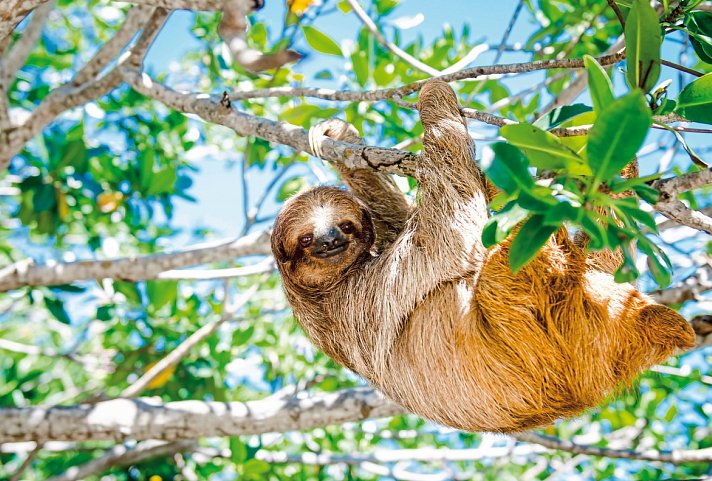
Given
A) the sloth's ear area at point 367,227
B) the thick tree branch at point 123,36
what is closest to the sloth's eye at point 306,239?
the sloth's ear area at point 367,227

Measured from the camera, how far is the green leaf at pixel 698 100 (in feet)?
9.93

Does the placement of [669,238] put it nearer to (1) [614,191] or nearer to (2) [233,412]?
(2) [233,412]

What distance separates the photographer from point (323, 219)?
5.27 metres

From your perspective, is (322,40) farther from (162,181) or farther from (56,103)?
(56,103)

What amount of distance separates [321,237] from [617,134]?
9.91 ft

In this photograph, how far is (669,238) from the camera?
24.2 ft

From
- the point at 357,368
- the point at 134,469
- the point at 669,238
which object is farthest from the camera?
the point at 134,469

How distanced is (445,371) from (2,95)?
491 centimetres

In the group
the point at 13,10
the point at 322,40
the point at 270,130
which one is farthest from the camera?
the point at 322,40

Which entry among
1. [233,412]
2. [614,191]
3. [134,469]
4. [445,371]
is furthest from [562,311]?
[134,469]

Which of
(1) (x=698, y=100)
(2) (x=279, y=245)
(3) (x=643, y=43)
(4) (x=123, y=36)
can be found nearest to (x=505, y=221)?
(3) (x=643, y=43)

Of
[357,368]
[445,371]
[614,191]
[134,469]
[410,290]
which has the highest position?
[614,191]

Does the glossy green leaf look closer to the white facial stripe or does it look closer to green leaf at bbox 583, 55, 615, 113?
green leaf at bbox 583, 55, 615, 113

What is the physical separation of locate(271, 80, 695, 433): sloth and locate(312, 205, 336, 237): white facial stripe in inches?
1.3
